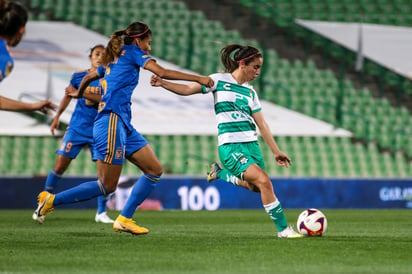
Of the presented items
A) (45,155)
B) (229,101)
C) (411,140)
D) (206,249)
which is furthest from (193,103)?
(206,249)

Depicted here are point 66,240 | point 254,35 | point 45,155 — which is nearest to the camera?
point 66,240

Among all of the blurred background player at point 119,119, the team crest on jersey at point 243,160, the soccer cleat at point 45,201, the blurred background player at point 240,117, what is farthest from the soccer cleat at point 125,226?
the team crest on jersey at point 243,160

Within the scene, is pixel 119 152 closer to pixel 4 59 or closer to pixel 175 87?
pixel 175 87

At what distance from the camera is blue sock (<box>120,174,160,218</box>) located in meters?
8.53

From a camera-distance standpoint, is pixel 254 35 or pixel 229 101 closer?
pixel 229 101

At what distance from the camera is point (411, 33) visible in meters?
25.1

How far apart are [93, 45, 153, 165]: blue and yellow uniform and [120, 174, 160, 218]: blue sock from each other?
15.3 inches

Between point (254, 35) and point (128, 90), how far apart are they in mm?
16176

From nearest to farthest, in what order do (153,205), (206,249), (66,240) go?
(206,249) < (66,240) < (153,205)

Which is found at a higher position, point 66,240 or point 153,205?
point 66,240

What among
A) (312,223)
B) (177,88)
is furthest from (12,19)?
(312,223)

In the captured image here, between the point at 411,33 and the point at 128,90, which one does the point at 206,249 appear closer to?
the point at 128,90

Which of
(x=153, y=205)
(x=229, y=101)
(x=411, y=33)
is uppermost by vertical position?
(x=411, y=33)

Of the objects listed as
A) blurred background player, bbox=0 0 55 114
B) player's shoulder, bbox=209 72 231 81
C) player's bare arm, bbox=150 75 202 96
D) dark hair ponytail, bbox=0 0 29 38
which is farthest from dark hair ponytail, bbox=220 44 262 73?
dark hair ponytail, bbox=0 0 29 38
